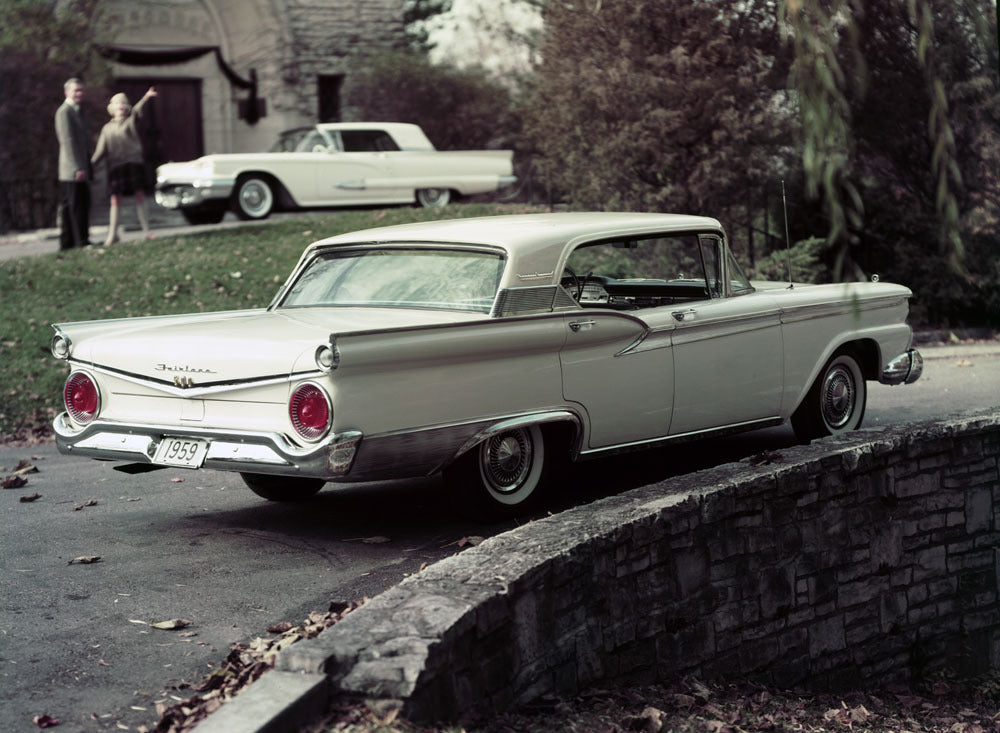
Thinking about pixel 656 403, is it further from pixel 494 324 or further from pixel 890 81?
pixel 890 81

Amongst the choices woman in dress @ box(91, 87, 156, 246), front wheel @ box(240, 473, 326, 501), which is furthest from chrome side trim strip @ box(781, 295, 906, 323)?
woman in dress @ box(91, 87, 156, 246)

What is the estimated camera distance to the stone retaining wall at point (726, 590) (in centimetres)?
452

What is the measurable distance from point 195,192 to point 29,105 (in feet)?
16.5

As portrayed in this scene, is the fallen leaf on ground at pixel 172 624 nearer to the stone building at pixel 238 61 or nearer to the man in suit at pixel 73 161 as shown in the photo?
the man in suit at pixel 73 161

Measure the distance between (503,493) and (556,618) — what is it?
157 centimetres

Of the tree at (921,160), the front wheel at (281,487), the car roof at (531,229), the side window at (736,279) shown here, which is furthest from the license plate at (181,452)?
the tree at (921,160)

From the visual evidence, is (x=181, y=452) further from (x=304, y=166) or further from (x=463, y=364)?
(x=304, y=166)

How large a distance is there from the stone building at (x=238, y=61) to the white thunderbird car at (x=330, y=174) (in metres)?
6.86

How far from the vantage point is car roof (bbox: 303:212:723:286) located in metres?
6.97

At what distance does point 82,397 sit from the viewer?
272 inches

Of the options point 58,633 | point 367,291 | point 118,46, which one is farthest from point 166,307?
Answer: point 118,46

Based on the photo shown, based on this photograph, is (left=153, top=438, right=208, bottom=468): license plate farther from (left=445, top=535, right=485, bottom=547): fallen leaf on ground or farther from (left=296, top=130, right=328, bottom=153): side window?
(left=296, top=130, right=328, bottom=153): side window

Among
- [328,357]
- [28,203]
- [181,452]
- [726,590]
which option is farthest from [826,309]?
[28,203]

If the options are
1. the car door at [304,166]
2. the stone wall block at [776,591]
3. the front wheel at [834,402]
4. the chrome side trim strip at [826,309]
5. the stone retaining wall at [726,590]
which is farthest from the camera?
the car door at [304,166]
